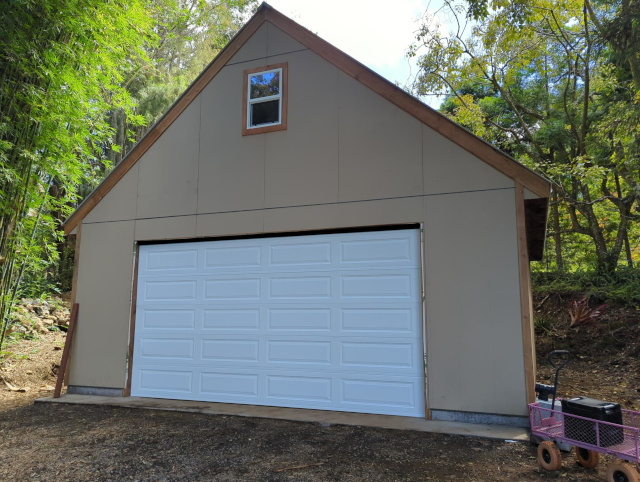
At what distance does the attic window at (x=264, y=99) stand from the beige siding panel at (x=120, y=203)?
1.94 m

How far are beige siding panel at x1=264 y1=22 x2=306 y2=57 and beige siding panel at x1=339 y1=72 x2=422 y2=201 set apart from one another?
2.88 ft

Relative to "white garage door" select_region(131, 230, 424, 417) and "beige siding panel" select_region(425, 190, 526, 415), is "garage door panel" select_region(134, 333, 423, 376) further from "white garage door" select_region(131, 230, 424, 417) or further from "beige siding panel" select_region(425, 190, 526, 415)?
"beige siding panel" select_region(425, 190, 526, 415)

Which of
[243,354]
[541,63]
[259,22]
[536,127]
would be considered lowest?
[243,354]

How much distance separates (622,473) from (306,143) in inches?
185

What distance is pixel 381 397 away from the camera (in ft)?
17.5

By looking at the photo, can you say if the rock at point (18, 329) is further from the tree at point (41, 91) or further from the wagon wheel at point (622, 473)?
the wagon wheel at point (622, 473)

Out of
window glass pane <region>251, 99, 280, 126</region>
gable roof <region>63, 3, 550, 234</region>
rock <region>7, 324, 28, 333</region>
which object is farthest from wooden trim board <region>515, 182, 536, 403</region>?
rock <region>7, 324, 28, 333</region>

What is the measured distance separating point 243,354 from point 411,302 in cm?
234

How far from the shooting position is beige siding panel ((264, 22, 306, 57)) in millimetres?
6320

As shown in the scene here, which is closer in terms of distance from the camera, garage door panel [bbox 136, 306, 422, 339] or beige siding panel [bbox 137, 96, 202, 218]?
garage door panel [bbox 136, 306, 422, 339]

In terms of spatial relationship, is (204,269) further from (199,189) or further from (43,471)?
(43,471)

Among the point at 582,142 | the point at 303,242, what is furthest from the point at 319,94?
the point at 582,142

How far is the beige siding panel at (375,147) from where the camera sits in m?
5.55

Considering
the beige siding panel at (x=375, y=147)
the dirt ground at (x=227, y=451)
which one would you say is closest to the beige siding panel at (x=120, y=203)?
the dirt ground at (x=227, y=451)
